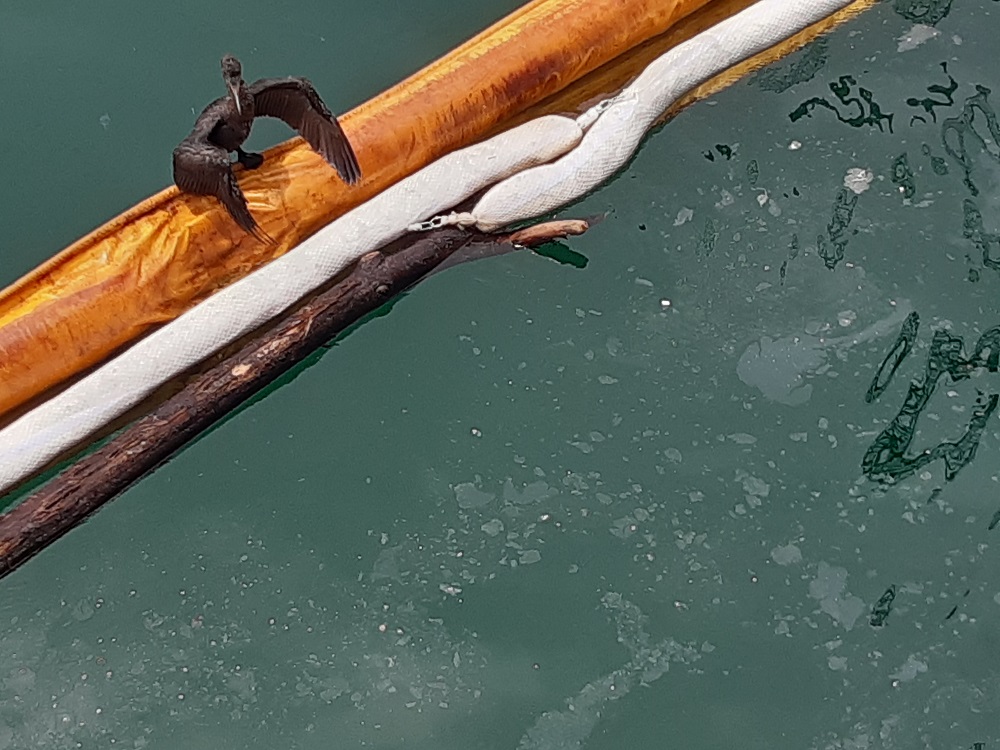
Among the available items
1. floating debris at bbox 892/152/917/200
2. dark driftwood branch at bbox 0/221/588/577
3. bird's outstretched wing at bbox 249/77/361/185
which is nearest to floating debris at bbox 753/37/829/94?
floating debris at bbox 892/152/917/200

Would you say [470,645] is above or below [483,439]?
below

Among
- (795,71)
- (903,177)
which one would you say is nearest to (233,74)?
(795,71)

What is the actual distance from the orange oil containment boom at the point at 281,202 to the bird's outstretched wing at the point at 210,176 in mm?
101

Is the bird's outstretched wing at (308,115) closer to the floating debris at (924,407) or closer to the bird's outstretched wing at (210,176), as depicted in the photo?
the bird's outstretched wing at (210,176)

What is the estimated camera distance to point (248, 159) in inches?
128

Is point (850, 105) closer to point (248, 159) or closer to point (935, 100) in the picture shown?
point (935, 100)

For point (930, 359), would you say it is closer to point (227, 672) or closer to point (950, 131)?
point (950, 131)

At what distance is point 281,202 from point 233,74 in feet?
1.82

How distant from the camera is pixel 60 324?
301cm

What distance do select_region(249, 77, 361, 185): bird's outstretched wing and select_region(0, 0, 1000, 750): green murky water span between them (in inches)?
19.2

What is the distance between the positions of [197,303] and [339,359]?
0.50m

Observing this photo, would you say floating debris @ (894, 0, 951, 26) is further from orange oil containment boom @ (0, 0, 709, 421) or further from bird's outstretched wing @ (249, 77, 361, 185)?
bird's outstretched wing @ (249, 77, 361, 185)

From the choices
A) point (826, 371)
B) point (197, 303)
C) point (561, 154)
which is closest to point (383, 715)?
point (197, 303)

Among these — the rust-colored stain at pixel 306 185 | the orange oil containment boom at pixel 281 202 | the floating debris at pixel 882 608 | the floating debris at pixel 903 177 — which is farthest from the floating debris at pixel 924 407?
the orange oil containment boom at pixel 281 202
